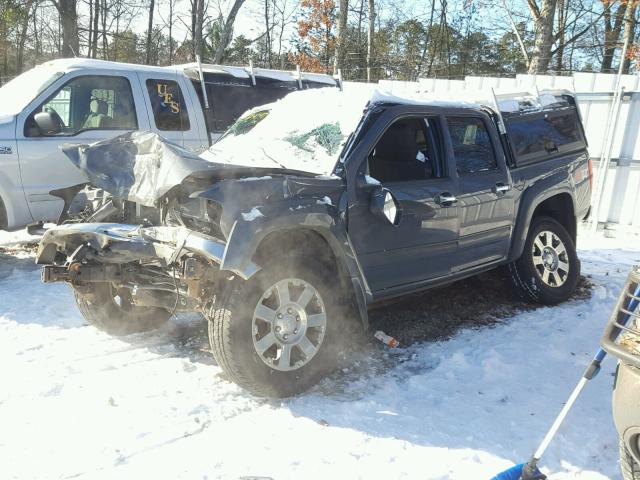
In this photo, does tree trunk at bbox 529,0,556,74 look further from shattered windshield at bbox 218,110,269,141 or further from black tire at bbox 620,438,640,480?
black tire at bbox 620,438,640,480

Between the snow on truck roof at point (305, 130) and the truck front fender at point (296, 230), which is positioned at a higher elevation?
the snow on truck roof at point (305, 130)

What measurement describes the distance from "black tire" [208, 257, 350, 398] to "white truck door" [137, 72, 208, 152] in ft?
12.6

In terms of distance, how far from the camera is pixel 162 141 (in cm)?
364

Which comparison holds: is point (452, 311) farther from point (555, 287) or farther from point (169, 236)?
point (169, 236)

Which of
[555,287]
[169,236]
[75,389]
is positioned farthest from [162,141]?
[555,287]

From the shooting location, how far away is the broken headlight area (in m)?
3.23

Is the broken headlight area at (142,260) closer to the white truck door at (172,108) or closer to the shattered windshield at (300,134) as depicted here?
the shattered windshield at (300,134)

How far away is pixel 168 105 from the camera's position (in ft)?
23.2

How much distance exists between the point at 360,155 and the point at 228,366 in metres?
1.68

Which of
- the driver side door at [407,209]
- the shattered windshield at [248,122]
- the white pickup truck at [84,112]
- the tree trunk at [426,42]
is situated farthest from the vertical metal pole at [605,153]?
the tree trunk at [426,42]

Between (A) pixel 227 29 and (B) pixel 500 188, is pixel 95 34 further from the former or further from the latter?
(B) pixel 500 188

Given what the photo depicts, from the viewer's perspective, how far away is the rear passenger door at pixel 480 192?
4.70 metres

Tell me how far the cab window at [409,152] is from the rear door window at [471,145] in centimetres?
22

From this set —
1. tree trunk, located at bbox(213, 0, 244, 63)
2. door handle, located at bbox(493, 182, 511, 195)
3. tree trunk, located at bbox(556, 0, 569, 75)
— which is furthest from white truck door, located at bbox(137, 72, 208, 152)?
tree trunk, located at bbox(556, 0, 569, 75)
